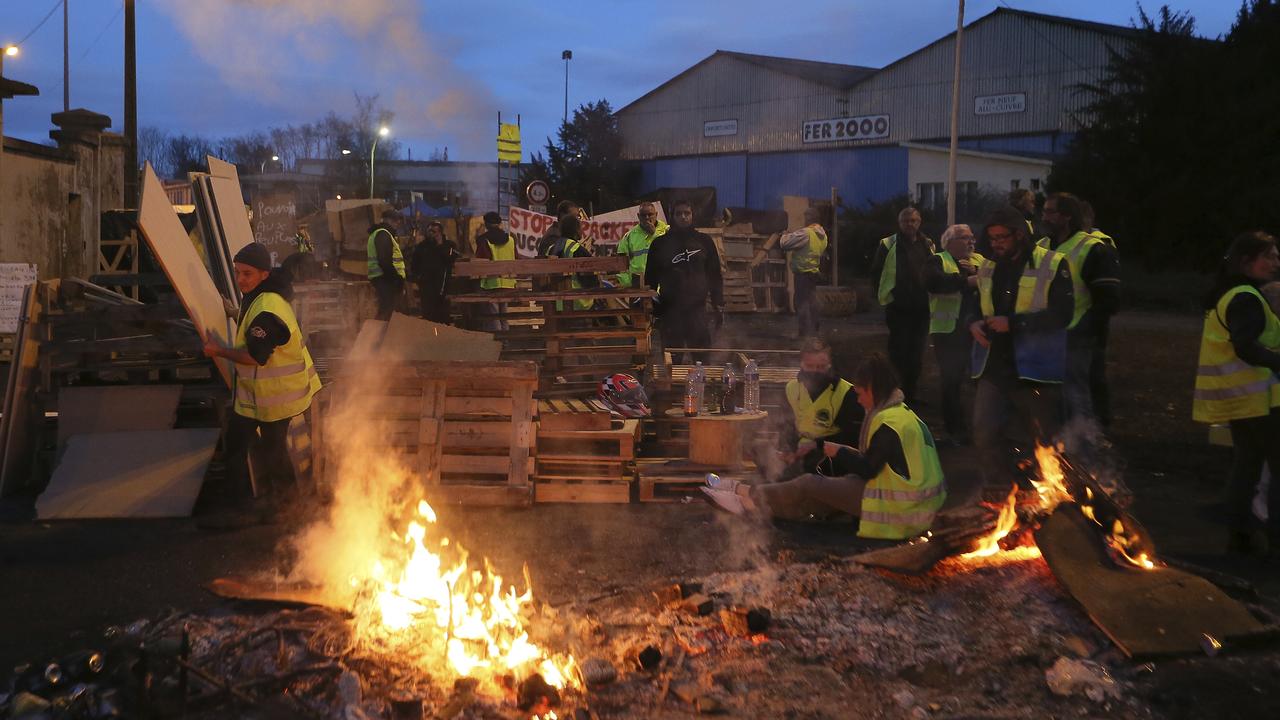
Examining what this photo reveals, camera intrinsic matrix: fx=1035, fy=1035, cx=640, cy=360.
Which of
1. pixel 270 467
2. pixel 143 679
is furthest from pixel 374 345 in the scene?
pixel 143 679

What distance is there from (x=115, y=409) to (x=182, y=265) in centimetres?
127

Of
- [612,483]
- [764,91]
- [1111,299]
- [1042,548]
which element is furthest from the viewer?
[764,91]

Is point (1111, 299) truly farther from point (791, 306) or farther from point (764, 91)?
point (764, 91)

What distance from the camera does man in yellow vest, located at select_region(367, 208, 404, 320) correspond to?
12.5 metres

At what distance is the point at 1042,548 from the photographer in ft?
16.3

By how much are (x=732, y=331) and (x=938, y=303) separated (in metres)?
10.1

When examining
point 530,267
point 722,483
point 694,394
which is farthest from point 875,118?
point 722,483

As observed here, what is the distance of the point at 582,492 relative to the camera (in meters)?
7.42

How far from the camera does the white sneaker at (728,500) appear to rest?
22.7 ft

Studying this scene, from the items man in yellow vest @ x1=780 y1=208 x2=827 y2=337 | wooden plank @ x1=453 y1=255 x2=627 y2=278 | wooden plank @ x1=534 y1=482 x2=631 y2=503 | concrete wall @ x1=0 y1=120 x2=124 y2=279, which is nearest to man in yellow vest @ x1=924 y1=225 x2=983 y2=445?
wooden plank @ x1=453 y1=255 x2=627 y2=278

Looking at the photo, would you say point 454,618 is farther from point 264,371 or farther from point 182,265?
point 182,265

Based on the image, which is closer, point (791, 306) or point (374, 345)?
point (374, 345)

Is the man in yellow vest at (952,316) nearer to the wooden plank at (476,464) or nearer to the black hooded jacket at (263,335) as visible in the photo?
the wooden plank at (476,464)

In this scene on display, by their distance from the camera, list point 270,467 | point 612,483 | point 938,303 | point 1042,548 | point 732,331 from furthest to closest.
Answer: point 732,331, point 938,303, point 612,483, point 270,467, point 1042,548
